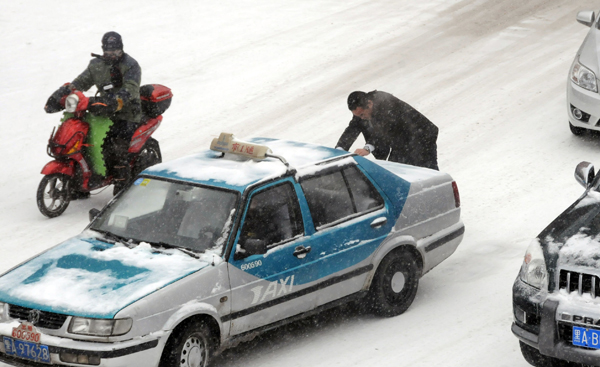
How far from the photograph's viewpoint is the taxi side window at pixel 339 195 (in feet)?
22.9

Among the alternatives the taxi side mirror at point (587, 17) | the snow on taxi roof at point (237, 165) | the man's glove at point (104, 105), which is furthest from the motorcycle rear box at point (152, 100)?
the taxi side mirror at point (587, 17)

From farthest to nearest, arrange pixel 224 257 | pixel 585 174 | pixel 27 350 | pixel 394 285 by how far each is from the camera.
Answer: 1. pixel 394 285
2. pixel 585 174
3. pixel 224 257
4. pixel 27 350

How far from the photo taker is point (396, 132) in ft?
30.5

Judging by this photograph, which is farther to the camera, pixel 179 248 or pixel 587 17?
pixel 587 17

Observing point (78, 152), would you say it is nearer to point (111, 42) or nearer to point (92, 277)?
point (111, 42)

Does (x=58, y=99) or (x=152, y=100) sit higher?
(x=58, y=99)

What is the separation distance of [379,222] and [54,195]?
14.2ft

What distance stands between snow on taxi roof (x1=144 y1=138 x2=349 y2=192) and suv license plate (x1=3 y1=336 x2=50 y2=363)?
5.90ft

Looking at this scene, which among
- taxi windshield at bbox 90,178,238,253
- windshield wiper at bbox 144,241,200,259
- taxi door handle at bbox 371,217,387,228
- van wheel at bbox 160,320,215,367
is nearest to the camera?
van wheel at bbox 160,320,215,367

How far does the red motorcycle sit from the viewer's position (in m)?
9.76

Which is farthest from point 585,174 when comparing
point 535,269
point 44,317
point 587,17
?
point 587,17

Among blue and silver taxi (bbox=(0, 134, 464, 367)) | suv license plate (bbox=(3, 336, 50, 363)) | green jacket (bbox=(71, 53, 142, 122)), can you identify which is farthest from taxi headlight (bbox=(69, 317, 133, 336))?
green jacket (bbox=(71, 53, 142, 122))

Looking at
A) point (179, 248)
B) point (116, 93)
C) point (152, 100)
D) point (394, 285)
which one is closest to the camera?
point (179, 248)

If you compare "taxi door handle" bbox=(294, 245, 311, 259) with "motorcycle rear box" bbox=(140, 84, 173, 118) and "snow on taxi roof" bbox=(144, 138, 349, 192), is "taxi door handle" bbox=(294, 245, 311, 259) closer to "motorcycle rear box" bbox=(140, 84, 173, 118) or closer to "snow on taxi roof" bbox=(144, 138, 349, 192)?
"snow on taxi roof" bbox=(144, 138, 349, 192)
